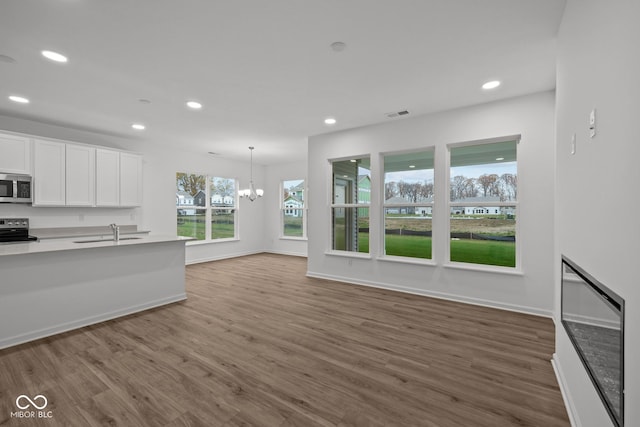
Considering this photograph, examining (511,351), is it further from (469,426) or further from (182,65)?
(182,65)

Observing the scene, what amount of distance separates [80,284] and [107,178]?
2.74 meters

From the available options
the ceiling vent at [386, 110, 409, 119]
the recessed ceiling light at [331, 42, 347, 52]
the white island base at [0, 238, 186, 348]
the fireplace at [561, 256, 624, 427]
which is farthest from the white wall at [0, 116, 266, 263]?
the fireplace at [561, 256, 624, 427]

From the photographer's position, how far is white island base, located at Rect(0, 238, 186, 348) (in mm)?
2801

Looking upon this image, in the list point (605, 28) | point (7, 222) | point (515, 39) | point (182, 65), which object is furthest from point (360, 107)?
point (7, 222)

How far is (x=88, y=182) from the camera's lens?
16.4ft

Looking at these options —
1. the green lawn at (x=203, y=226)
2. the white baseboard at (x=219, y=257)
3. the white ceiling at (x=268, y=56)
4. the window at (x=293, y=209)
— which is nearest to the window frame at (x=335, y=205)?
the white ceiling at (x=268, y=56)

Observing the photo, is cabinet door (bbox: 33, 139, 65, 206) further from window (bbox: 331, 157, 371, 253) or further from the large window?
window (bbox: 331, 157, 371, 253)

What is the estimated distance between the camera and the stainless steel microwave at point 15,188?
13.6 feet

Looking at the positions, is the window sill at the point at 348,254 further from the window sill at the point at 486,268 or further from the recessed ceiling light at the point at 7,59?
the recessed ceiling light at the point at 7,59

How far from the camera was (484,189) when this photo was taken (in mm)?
4152

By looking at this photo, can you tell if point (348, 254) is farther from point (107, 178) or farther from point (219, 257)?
point (107, 178)

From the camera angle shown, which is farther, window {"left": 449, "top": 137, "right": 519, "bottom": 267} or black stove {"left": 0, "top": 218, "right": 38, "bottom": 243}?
black stove {"left": 0, "top": 218, "right": 38, "bottom": 243}

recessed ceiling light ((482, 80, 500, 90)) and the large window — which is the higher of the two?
recessed ceiling light ((482, 80, 500, 90))

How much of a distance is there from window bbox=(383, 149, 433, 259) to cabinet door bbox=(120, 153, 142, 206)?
4.79 m
